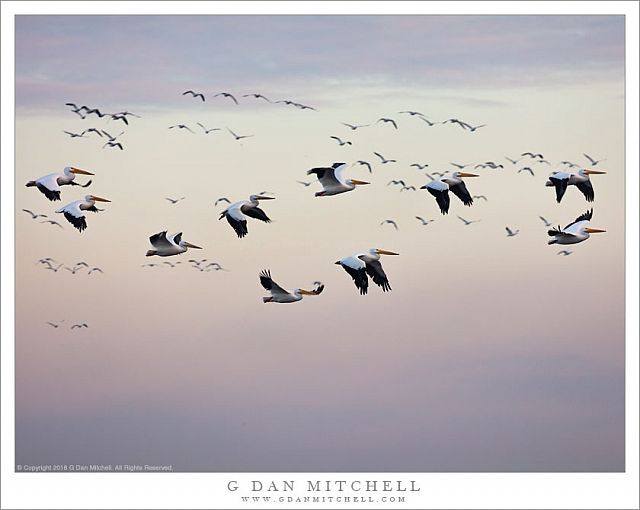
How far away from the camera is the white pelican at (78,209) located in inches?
297

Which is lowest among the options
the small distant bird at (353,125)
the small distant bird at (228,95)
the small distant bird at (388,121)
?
the small distant bird at (353,125)

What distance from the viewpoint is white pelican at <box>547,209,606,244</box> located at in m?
7.52

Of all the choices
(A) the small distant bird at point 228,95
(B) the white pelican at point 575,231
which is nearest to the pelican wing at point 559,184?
(B) the white pelican at point 575,231

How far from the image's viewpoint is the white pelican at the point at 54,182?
7535 mm

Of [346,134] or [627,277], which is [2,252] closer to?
[346,134]

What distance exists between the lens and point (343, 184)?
24.6 ft

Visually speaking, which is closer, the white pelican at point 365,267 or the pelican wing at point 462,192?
the white pelican at point 365,267

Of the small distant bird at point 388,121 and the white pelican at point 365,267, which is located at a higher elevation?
the small distant bird at point 388,121

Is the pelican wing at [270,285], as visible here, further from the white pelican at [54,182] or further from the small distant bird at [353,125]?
the white pelican at [54,182]

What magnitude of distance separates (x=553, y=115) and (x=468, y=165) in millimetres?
792

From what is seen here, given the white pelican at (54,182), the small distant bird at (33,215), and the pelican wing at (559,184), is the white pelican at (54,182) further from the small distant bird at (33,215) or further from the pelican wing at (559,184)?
the pelican wing at (559,184)

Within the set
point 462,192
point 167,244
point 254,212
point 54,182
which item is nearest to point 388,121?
point 462,192

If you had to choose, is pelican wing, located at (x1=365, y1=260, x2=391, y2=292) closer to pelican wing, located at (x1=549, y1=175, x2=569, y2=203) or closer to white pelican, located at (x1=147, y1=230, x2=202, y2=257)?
white pelican, located at (x1=147, y1=230, x2=202, y2=257)

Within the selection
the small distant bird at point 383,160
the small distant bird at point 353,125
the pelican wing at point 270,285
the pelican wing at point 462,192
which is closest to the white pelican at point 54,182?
the pelican wing at point 270,285
